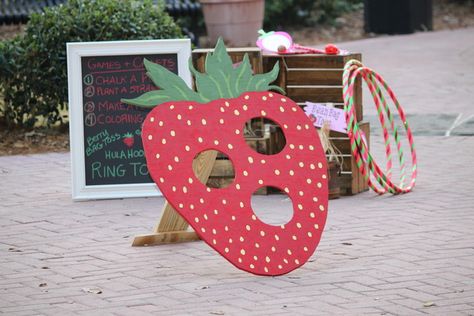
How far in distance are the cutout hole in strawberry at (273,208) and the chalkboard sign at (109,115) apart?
83 centimetres

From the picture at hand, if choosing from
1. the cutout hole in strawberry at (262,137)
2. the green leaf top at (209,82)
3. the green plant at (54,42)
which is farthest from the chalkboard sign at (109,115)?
the green leaf top at (209,82)

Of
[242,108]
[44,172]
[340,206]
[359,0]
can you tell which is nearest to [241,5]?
[359,0]

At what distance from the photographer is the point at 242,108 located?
592 centimetres

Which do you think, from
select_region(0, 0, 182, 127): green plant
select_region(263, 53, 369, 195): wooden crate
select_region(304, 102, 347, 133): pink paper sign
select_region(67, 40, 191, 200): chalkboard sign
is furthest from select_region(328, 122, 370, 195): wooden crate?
select_region(0, 0, 182, 127): green plant

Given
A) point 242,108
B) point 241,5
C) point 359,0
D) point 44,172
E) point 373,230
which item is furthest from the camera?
point 359,0

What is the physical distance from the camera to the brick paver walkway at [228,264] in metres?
5.32

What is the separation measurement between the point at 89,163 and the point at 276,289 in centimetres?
276

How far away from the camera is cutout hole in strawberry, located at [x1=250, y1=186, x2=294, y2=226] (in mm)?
7082

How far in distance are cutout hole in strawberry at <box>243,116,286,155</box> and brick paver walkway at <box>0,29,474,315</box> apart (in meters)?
0.38

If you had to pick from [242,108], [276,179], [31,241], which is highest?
[242,108]

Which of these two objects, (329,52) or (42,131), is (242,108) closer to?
(329,52)

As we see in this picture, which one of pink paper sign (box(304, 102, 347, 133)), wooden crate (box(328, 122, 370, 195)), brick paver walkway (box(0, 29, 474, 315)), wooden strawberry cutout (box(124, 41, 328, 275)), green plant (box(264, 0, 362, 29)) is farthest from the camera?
green plant (box(264, 0, 362, 29))

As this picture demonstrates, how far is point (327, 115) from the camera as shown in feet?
25.2

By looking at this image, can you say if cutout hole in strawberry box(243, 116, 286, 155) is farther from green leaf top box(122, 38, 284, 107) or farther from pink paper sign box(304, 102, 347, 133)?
green leaf top box(122, 38, 284, 107)
